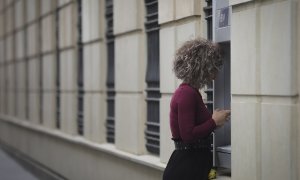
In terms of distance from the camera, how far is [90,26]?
31.5ft

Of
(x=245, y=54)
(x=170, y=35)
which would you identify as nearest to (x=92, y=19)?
(x=170, y=35)

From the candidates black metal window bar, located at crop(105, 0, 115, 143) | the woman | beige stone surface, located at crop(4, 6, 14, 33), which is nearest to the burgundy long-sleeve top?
the woman

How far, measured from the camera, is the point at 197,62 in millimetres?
4371

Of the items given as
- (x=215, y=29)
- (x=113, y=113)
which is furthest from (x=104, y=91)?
(x=215, y=29)

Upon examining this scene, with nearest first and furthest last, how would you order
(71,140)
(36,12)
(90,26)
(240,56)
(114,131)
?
(240,56)
(114,131)
(90,26)
(71,140)
(36,12)

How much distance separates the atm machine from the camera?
5.34 m

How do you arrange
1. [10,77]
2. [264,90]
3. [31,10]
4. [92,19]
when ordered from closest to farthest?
1. [264,90]
2. [92,19]
3. [31,10]
4. [10,77]

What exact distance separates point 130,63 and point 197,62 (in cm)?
354

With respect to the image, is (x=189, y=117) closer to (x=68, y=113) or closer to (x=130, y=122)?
(x=130, y=122)

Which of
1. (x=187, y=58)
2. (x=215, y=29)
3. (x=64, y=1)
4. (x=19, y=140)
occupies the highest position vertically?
(x=64, y=1)

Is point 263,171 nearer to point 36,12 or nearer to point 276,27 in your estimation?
point 276,27

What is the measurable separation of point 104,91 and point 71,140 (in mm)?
1696

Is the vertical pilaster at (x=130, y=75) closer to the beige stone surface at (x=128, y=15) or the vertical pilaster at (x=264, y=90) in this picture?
the beige stone surface at (x=128, y=15)

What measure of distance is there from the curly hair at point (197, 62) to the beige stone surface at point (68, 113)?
6.47 metres
